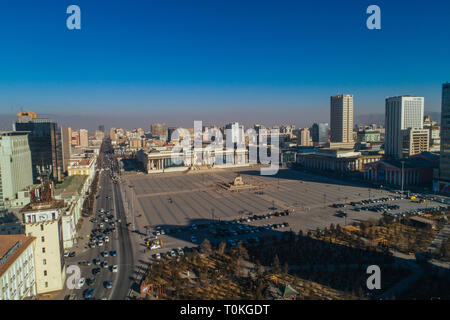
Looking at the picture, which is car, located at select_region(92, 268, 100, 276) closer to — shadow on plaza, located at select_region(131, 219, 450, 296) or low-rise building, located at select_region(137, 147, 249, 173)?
shadow on plaza, located at select_region(131, 219, 450, 296)

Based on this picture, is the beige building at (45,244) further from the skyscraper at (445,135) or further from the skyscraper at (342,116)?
the skyscraper at (342,116)

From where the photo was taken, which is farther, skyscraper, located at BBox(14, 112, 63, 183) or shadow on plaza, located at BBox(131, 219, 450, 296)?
skyscraper, located at BBox(14, 112, 63, 183)

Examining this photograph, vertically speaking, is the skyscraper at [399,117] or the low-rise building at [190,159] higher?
the skyscraper at [399,117]

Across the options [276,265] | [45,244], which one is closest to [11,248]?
[45,244]

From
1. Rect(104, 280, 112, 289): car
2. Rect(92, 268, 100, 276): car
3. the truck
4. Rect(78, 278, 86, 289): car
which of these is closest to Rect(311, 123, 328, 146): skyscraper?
the truck

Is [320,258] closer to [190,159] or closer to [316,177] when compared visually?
[316,177]

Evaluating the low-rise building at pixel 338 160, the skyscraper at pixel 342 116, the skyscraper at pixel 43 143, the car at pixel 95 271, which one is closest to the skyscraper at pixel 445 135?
the low-rise building at pixel 338 160

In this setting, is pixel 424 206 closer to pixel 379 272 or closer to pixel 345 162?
pixel 379 272
